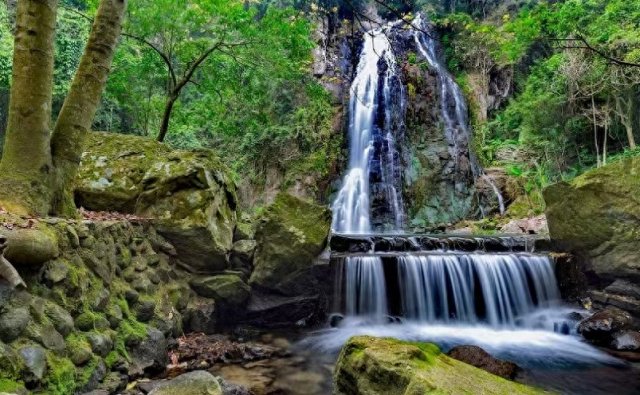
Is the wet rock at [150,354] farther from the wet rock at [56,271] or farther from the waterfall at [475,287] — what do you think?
the waterfall at [475,287]

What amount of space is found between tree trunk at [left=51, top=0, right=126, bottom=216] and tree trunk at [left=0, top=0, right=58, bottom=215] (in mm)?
268

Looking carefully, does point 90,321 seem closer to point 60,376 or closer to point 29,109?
point 60,376

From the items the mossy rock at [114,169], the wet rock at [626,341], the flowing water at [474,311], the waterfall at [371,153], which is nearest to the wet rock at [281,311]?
the flowing water at [474,311]

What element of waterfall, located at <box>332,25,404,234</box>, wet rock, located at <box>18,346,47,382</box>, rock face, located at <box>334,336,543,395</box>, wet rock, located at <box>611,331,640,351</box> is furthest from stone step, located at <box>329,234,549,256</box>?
wet rock, located at <box>18,346,47,382</box>

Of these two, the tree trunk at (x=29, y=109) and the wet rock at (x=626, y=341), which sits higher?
the tree trunk at (x=29, y=109)

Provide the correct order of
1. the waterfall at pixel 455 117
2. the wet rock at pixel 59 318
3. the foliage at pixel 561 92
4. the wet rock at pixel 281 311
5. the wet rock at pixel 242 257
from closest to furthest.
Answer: the wet rock at pixel 59 318 → the wet rock at pixel 281 311 → the wet rock at pixel 242 257 → the foliage at pixel 561 92 → the waterfall at pixel 455 117

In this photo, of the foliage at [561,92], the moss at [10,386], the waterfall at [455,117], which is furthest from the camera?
the waterfall at [455,117]

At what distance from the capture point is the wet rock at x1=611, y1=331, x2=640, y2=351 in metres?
6.34

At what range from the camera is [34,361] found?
315 centimetres

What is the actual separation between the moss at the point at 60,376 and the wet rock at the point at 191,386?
24.8 inches

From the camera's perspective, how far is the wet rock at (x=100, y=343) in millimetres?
3939

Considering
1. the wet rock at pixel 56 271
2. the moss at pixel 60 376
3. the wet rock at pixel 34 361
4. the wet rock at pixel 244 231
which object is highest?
the wet rock at pixel 244 231

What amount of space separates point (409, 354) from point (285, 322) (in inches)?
168

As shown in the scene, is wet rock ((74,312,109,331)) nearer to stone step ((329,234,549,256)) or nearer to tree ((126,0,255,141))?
stone step ((329,234,549,256))
